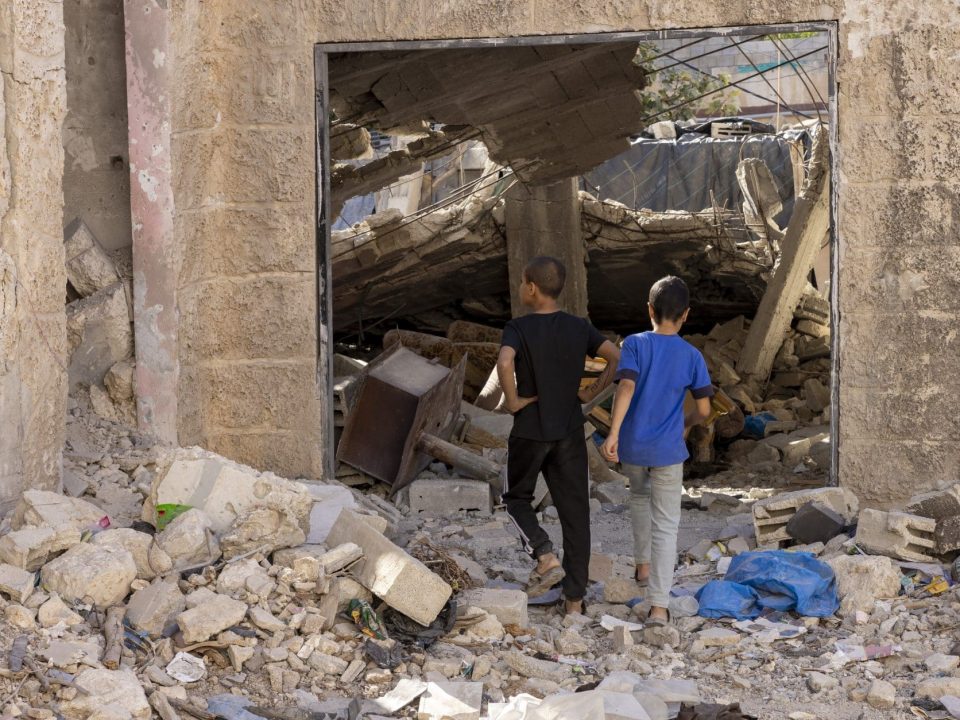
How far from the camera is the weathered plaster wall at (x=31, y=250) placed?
14.9 ft

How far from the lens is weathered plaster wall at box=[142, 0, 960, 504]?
18.9ft

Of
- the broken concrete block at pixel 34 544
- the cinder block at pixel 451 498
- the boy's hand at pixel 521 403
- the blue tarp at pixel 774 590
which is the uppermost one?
the boy's hand at pixel 521 403

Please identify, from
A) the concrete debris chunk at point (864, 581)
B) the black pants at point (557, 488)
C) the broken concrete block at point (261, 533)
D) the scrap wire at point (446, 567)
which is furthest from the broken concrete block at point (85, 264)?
the concrete debris chunk at point (864, 581)

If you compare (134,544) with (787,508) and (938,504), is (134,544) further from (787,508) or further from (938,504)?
(938,504)

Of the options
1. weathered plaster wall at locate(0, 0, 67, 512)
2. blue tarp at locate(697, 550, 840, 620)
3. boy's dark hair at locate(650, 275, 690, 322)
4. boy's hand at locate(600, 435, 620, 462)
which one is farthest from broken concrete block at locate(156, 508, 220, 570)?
blue tarp at locate(697, 550, 840, 620)

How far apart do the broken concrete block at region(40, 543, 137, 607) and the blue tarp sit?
249 cm

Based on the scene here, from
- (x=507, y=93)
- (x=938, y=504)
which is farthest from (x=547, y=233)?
(x=938, y=504)

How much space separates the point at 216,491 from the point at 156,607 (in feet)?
2.53

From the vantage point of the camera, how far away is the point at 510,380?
468 cm

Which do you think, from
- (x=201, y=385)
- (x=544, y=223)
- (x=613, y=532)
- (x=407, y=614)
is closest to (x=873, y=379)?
(x=613, y=532)

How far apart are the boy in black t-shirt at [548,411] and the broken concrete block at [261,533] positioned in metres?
→ 0.96

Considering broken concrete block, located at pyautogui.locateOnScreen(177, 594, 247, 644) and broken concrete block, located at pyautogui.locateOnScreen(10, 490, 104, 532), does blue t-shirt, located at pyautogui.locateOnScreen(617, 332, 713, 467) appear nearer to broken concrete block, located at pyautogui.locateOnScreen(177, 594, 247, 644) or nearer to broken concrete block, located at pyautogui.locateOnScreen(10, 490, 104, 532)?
broken concrete block, located at pyautogui.locateOnScreen(177, 594, 247, 644)

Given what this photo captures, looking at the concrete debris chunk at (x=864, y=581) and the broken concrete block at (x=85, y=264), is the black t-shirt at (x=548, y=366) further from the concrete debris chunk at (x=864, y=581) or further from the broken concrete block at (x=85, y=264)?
the broken concrete block at (x=85, y=264)

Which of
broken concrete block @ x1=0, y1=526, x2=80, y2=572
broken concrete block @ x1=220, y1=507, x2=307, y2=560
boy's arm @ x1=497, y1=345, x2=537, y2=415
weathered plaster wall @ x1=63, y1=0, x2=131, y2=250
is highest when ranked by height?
weathered plaster wall @ x1=63, y1=0, x2=131, y2=250
